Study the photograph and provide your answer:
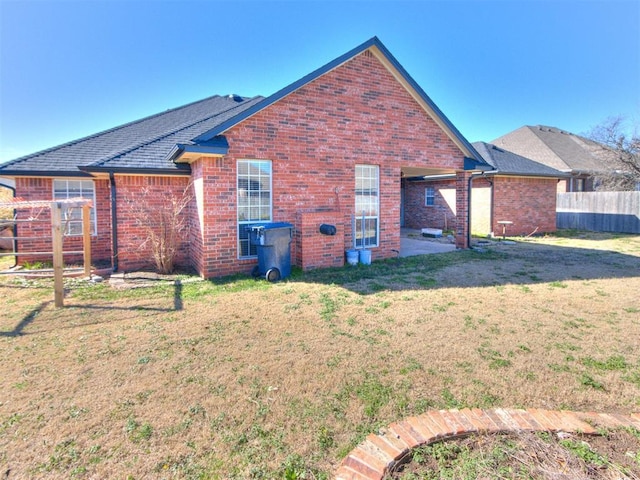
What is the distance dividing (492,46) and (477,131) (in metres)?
21.3

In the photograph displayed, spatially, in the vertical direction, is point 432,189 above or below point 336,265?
above

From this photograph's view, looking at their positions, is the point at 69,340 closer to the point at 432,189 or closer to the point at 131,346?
the point at 131,346

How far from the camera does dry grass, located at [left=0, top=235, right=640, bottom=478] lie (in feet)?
9.30

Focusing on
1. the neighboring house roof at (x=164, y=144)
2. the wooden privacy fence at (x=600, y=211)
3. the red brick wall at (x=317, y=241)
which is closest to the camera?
the neighboring house roof at (x=164, y=144)

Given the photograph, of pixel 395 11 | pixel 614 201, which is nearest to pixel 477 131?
pixel 614 201

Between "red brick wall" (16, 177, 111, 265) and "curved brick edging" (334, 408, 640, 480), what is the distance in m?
10.2

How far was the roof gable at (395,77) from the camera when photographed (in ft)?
27.4

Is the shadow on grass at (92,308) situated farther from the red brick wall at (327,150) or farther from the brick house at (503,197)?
the brick house at (503,197)

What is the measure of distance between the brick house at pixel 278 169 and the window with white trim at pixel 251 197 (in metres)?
0.02

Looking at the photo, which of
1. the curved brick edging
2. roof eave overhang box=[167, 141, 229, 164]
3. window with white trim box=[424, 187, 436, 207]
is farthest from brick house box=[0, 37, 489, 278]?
window with white trim box=[424, 187, 436, 207]

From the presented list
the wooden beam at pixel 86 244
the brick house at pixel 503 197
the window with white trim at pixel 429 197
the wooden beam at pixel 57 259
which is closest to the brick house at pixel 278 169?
the wooden beam at pixel 86 244

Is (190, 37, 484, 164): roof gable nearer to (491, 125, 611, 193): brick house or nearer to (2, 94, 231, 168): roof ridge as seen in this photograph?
(2, 94, 231, 168): roof ridge

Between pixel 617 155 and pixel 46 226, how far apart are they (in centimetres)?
3258

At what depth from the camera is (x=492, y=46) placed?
17.8m
